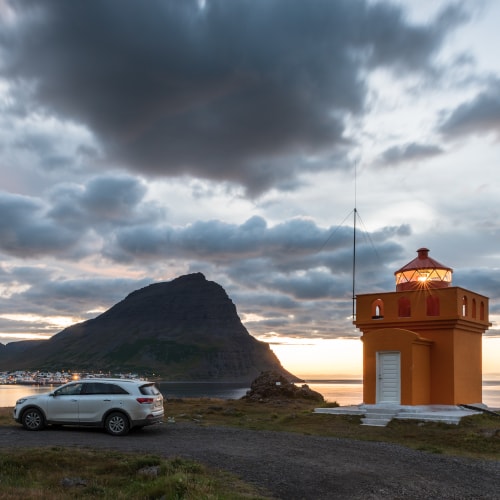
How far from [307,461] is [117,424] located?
680cm

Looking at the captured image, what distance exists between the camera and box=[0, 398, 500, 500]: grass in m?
10.1

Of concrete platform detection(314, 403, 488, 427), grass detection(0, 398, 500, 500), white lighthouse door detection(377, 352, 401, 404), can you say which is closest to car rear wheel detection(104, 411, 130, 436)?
grass detection(0, 398, 500, 500)

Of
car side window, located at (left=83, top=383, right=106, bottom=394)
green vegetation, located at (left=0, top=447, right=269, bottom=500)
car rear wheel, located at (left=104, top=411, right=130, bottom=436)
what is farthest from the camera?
car side window, located at (left=83, top=383, right=106, bottom=394)

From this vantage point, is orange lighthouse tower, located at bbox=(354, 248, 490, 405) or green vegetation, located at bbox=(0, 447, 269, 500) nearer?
green vegetation, located at bbox=(0, 447, 269, 500)

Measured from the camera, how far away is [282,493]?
1047 cm

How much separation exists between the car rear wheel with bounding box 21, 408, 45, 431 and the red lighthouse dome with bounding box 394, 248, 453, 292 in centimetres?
1656

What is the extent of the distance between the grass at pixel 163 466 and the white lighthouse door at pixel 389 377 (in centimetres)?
223

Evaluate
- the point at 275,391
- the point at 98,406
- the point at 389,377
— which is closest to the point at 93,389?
the point at 98,406

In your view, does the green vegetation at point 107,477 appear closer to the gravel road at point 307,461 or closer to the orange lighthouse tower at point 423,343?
the gravel road at point 307,461

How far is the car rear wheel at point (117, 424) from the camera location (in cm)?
1744

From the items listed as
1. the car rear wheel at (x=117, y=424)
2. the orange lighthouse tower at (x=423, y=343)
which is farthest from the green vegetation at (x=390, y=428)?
the car rear wheel at (x=117, y=424)

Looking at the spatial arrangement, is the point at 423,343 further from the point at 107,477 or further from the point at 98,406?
the point at 107,477

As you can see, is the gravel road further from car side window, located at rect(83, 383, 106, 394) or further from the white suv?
car side window, located at rect(83, 383, 106, 394)

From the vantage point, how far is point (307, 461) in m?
13.4
